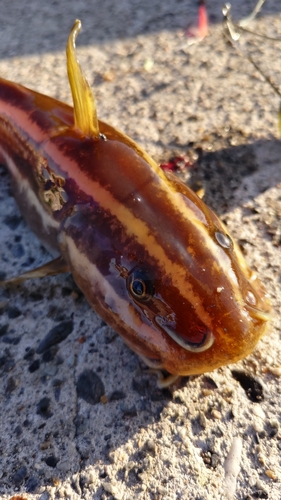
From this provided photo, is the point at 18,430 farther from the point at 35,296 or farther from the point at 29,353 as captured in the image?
the point at 35,296

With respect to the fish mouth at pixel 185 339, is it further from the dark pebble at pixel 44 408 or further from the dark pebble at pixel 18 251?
the dark pebble at pixel 18 251

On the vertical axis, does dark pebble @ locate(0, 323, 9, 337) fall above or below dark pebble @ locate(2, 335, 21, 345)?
above

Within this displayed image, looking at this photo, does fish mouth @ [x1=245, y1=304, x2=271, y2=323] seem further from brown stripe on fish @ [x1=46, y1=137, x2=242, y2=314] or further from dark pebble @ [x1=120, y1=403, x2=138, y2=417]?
dark pebble @ [x1=120, y1=403, x2=138, y2=417]

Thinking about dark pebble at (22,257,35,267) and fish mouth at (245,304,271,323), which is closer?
fish mouth at (245,304,271,323)

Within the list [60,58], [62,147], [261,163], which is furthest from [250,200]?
[60,58]

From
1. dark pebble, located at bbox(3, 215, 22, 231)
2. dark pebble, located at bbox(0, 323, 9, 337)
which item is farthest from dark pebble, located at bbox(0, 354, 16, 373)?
dark pebble, located at bbox(3, 215, 22, 231)
